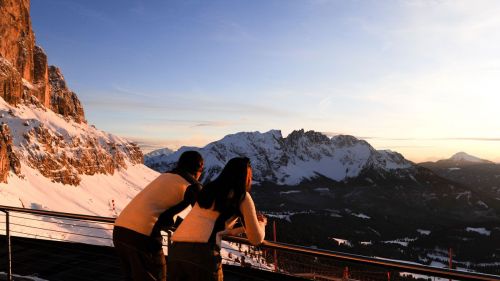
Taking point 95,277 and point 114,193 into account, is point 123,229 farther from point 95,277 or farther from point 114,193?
point 114,193

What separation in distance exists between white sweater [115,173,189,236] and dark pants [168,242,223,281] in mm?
487

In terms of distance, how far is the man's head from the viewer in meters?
4.34

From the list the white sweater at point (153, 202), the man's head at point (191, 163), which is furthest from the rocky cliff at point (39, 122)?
the man's head at point (191, 163)

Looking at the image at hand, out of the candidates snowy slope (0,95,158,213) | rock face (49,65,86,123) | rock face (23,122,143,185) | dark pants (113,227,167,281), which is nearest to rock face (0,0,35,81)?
rock face (49,65,86,123)

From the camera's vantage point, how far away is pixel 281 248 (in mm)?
4273

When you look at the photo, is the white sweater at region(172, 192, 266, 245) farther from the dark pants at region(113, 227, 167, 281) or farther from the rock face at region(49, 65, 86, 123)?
the rock face at region(49, 65, 86, 123)

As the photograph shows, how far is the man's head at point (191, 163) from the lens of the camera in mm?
4344

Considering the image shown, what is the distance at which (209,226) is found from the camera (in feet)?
12.8

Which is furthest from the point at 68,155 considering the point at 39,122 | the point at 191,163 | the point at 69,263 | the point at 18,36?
the point at 191,163

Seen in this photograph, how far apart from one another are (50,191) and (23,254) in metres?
95.0

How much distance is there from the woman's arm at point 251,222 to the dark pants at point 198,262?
0.35 meters

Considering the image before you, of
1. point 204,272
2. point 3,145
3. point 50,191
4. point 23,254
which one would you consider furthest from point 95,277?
point 50,191

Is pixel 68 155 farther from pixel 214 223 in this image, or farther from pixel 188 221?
pixel 214 223

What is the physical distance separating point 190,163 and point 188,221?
24.2 inches
